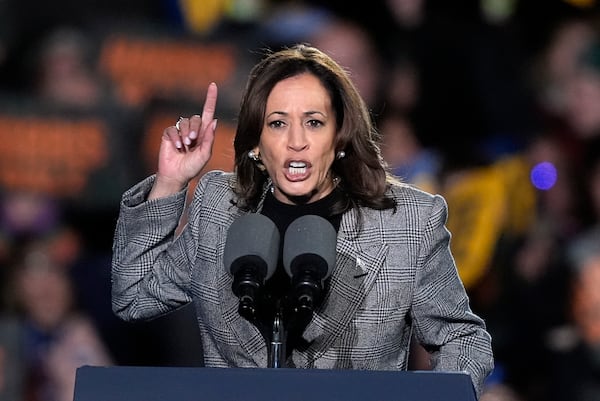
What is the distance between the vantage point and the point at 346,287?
89.3 inches

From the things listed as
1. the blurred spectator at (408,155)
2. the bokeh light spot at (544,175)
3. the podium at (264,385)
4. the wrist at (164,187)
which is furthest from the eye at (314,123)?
the bokeh light spot at (544,175)

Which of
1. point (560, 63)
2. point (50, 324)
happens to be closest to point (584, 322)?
point (560, 63)

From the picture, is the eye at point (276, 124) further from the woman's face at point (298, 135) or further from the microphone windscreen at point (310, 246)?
the microphone windscreen at point (310, 246)

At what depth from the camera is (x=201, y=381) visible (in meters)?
1.72

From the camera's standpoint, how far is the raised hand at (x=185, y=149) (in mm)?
2326

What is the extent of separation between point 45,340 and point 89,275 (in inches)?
12.3

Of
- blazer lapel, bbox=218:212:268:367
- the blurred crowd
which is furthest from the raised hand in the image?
the blurred crowd

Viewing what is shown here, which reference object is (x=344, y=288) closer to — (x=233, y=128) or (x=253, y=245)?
(x=253, y=245)

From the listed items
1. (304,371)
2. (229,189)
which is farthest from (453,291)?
(304,371)

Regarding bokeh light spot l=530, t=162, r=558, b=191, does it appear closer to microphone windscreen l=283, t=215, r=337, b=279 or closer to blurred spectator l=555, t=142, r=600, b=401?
blurred spectator l=555, t=142, r=600, b=401

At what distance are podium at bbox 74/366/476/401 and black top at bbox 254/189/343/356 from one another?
152mm

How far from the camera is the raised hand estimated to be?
233 cm

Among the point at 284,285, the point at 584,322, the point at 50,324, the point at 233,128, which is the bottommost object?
the point at 50,324

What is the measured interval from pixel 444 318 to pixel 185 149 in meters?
0.60
